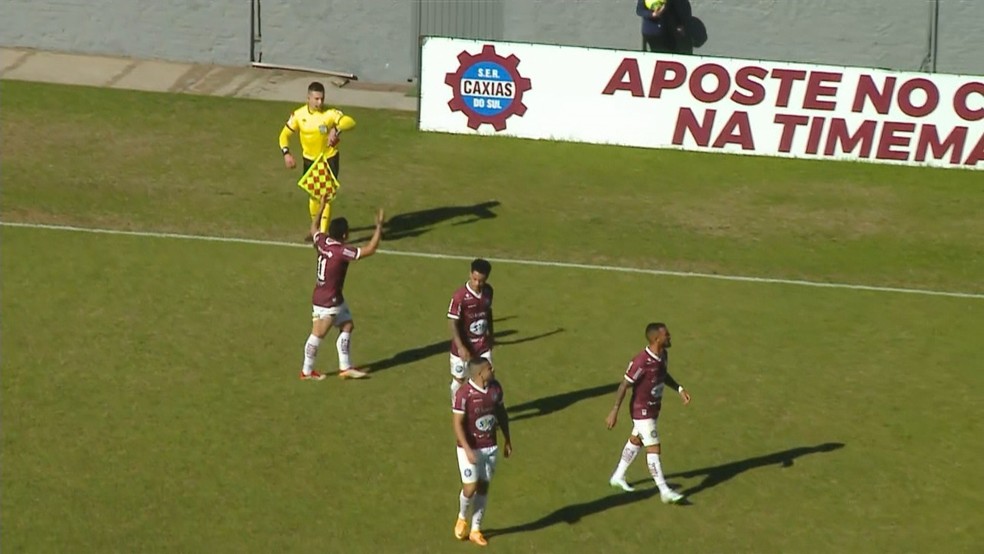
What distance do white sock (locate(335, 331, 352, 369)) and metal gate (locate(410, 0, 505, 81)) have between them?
15.7 meters

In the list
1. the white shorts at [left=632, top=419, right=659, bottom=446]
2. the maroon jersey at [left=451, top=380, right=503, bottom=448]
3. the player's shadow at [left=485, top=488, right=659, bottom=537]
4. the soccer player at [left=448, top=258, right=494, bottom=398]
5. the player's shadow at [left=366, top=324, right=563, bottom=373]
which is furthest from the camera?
the player's shadow at [left=366, top=324, right=563, bottom=373]

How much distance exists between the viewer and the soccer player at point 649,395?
16.2 meters

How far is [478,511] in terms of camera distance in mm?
15500

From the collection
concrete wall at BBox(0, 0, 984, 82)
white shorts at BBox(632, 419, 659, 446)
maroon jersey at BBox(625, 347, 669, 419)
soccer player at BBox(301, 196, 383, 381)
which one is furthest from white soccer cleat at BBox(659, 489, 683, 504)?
concrete wall at BBox(0, 0, 984, 82)

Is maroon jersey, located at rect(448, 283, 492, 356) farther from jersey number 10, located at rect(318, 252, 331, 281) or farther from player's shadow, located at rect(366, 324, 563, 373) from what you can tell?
player's shadow, located at rect(366, 324, 563, 373)

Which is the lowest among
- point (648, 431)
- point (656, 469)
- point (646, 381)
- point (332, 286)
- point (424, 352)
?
point (656, 469)

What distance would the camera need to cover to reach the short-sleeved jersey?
2377cm

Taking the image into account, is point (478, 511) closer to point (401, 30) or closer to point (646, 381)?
point (646, 381)

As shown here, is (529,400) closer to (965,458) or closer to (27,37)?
(965,458)

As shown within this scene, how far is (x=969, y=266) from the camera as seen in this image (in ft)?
81.2

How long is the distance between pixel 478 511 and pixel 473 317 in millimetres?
2842

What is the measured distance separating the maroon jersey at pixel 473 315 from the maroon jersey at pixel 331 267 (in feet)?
5.78

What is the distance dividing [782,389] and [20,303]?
10132mm

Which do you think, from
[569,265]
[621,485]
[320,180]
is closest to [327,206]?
[320,180]
